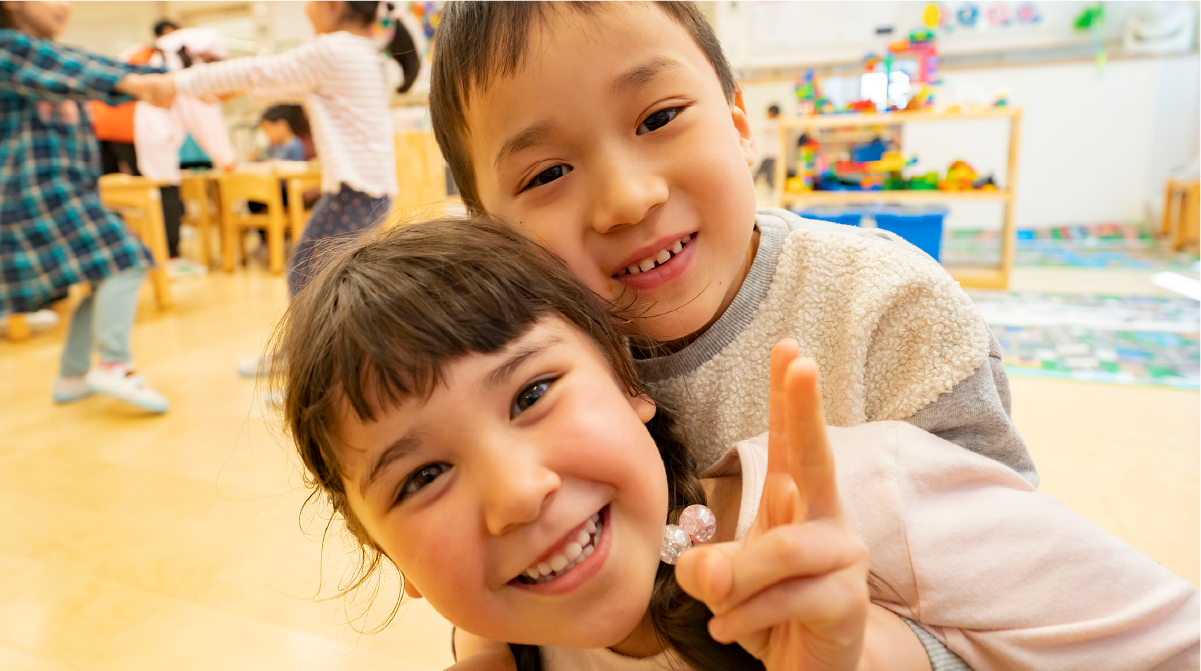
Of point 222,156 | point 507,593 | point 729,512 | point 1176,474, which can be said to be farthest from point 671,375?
point 222,156

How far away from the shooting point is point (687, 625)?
0.54 meters

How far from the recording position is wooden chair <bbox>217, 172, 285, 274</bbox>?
3.69m

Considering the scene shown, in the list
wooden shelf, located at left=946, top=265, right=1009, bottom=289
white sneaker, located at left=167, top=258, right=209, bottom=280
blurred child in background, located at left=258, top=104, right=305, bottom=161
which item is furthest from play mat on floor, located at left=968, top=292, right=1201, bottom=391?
blurred child in background, located at left=258, top=104, right=305, bottom=161

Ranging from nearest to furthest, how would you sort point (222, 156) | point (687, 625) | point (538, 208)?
point (687, 625)
point (538, 208)
point (222, 156)

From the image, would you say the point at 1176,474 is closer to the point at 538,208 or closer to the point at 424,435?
the point at 538,208

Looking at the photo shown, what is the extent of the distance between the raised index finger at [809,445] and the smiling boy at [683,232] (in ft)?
0.96

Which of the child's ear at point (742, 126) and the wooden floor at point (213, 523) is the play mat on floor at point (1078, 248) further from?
the child's ear at point (742, 126)

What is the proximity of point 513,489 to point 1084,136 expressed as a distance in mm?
5655

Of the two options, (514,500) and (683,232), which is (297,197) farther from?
(514,500)

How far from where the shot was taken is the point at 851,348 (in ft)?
2.23

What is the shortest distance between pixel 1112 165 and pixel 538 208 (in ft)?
17.8

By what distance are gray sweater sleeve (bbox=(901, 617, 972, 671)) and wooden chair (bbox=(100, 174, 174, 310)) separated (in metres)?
3.00

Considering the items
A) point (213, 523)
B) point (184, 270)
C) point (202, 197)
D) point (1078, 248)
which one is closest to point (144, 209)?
point (184, 270)

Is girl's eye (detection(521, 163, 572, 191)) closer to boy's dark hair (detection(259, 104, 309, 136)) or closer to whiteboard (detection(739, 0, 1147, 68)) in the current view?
whiteboard (detection(739, 0, 1147, 68))
